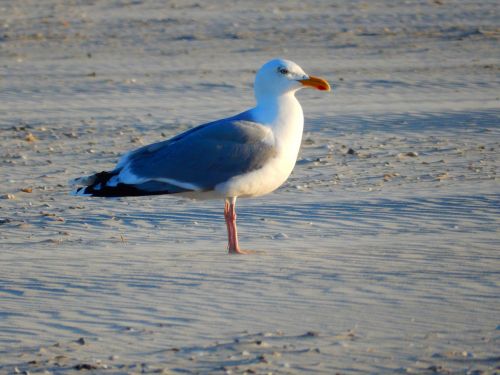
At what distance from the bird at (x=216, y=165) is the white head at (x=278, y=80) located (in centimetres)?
24

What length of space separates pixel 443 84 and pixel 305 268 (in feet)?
36.4

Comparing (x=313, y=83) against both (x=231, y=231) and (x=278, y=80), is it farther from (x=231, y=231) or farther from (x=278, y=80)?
(x=231, y=231)

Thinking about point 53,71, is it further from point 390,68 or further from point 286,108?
point 286,108

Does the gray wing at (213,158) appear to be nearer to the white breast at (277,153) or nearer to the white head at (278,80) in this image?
the white breast at (277,153)

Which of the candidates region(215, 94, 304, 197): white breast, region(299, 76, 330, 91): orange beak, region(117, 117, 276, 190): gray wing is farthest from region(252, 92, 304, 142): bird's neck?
region(299, 76, 330, 91): orange beak

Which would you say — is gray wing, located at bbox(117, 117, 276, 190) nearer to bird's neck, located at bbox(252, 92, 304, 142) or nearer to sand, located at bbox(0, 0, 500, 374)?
bird's neck, located at bbox(252, 92, 304, 142)

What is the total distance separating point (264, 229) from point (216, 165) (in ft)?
4.18

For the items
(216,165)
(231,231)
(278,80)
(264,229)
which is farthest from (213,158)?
(264,229)

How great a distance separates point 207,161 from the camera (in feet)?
29.1

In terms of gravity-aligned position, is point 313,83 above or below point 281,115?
above

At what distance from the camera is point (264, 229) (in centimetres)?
996

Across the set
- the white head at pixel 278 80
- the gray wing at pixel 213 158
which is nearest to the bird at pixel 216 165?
the gray wing at pixel 213 158

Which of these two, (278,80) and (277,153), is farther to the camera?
(278,80)

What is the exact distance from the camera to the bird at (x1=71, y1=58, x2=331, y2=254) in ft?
28.9
